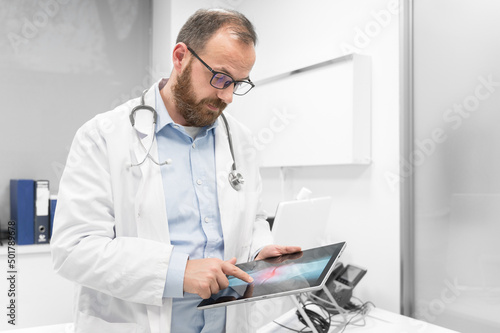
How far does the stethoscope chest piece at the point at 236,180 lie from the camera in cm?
115

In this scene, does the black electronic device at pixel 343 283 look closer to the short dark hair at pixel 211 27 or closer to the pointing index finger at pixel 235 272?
the pointing index finger at pixel 235 272

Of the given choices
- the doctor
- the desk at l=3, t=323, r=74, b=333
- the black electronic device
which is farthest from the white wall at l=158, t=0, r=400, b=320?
the desk at l=3, t=323, r=74, b=333

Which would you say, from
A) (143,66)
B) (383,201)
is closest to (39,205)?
(143,66)

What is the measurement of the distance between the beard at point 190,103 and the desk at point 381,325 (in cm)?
96

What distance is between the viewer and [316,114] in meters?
2.18

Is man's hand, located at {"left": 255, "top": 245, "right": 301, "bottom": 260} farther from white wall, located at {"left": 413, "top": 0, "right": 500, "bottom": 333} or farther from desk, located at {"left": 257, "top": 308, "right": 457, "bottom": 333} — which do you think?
white wall, located at {"left": 413, "top": 0, "right": 500, "bottom": 333}

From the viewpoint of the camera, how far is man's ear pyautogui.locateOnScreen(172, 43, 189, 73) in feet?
3.71

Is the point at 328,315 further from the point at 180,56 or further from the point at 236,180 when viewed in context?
the point at 180,56

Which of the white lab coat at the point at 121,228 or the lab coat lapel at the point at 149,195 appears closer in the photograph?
the white lab coat at the point at 121,228

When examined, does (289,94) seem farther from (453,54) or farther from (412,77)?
(453,54)

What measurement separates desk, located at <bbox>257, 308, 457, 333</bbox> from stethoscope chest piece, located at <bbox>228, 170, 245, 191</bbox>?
772 mm

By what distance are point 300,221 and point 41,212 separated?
163 centimetres

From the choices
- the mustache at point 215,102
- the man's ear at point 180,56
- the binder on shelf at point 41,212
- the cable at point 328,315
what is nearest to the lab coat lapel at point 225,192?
the mustache at point 215,102

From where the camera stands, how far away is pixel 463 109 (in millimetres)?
1706
